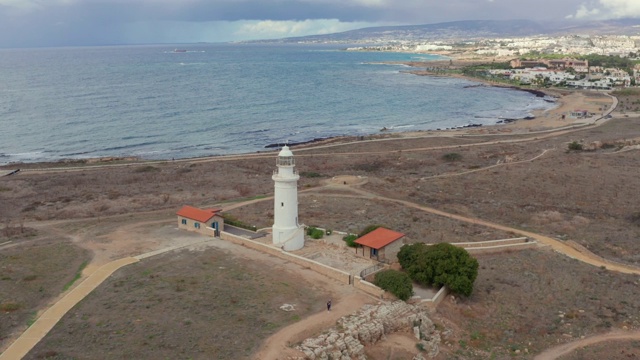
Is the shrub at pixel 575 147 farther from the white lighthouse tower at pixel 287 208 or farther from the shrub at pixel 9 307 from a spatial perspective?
the shrub at pixel 9 307

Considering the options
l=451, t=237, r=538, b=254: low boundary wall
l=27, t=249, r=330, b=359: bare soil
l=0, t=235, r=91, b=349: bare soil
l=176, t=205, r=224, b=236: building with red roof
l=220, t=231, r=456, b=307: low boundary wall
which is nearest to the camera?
l=27, t=249, r=330, b=359: bare soil

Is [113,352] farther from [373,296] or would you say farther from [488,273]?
[488,273]

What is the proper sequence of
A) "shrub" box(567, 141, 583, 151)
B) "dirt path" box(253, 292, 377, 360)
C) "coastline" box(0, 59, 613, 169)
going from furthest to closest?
"coastline" box(0, 59, 613, 169) → "shrub" box(567, 141, 583, 151) → "dirt path" box(253, 292, 377, 360)

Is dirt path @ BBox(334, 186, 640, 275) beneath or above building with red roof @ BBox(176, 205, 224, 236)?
beneath

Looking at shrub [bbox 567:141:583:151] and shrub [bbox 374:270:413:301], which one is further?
shrub [bbox 567:141:583:151]

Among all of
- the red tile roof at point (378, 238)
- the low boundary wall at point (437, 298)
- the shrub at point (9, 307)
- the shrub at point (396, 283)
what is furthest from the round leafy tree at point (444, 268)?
the shrub at point (9, 307)

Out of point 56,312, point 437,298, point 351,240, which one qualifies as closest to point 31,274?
point 56,312

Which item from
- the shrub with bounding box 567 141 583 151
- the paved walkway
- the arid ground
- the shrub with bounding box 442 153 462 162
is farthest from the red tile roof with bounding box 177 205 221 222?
the shrub with bounding box 567 141 583 151

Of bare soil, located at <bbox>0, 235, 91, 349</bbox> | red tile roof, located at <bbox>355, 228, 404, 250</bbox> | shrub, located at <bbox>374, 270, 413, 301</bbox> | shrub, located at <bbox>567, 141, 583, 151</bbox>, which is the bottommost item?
Result: shrub, located at <bbox>567, 141, 583, 151</bbox>

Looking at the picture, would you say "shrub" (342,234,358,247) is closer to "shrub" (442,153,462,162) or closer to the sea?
"shrub" (442,153,462,162)
